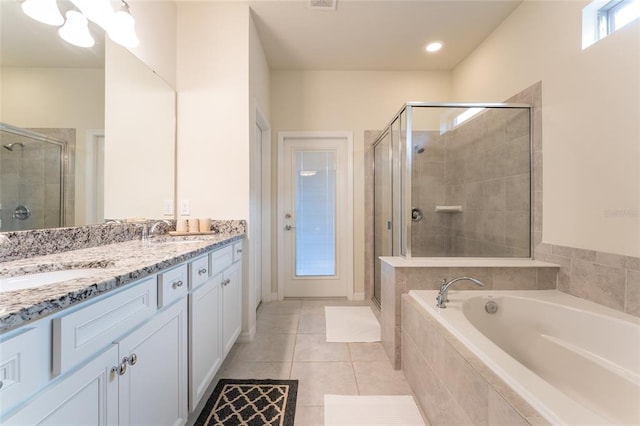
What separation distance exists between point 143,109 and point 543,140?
2.78 m

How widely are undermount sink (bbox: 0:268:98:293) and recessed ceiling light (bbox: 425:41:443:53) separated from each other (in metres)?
3.17

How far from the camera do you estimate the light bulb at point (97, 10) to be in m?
1.33

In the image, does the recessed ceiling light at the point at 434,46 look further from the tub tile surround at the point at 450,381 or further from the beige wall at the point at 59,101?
the beige wall at the point at 59,101

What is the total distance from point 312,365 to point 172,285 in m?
1.17

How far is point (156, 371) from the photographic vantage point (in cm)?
98

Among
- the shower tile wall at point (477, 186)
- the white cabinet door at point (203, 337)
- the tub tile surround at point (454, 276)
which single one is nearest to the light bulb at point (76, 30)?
the white cabinet door at point (203, 337)

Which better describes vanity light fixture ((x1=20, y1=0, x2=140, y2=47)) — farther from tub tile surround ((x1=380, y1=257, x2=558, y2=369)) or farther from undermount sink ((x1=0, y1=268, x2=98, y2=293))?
tub tile surround ((x1=380, y1=257, x2=558, y2=369))

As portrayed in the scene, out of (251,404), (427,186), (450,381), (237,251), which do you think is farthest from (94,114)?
(427,186)

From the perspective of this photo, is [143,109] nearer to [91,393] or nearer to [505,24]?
[91,393]

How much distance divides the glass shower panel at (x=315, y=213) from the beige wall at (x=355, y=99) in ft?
0.91

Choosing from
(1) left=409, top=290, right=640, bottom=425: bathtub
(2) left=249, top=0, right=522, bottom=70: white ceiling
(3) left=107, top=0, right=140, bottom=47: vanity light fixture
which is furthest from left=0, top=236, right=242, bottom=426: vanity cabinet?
(2) left=249, top=0, right=522, bottom=70: white ceiling

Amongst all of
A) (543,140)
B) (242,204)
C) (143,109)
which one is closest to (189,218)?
(242,204)

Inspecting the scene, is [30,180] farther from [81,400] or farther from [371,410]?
[371,410]

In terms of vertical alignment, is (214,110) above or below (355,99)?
below
